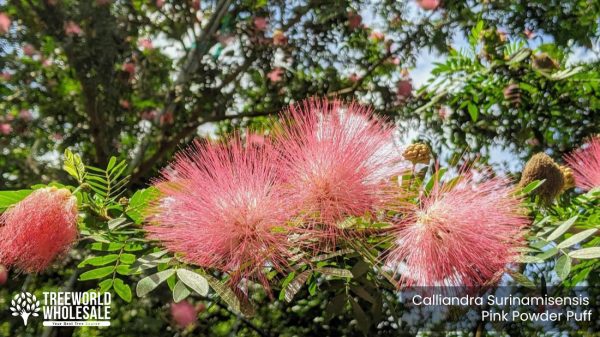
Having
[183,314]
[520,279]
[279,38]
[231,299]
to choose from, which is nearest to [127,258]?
[231,299]

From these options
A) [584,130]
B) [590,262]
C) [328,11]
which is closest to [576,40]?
[584,130]

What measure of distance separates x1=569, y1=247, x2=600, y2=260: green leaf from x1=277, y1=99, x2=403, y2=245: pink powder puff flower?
1.08ft

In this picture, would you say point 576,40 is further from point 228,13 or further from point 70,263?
point 70,263

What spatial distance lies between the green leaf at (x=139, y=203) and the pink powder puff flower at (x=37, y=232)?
0.32 ft

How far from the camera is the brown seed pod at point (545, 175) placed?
100 cm

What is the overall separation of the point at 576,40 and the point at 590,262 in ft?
7.80

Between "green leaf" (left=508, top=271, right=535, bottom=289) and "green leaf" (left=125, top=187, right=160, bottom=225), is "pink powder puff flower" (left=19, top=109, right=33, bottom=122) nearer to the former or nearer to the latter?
"green leaf" (left=125, top=187, right=160, bottom=225)

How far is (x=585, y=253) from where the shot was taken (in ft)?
2.95

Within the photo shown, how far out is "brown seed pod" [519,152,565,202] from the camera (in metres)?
1.00

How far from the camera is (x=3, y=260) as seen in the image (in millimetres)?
862

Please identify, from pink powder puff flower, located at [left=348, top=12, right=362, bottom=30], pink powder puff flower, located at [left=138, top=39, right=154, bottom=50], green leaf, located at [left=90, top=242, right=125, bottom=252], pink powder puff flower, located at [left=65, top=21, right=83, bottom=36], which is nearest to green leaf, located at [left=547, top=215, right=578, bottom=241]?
green leaf, located at [left=90, top=242, right=125, bottom=252]

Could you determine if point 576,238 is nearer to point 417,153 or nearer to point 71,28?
point 417,153

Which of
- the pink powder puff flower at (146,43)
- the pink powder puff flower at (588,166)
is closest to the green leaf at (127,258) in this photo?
the pink powder puff flower at (588,166)

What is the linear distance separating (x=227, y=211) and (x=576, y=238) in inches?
21.7
